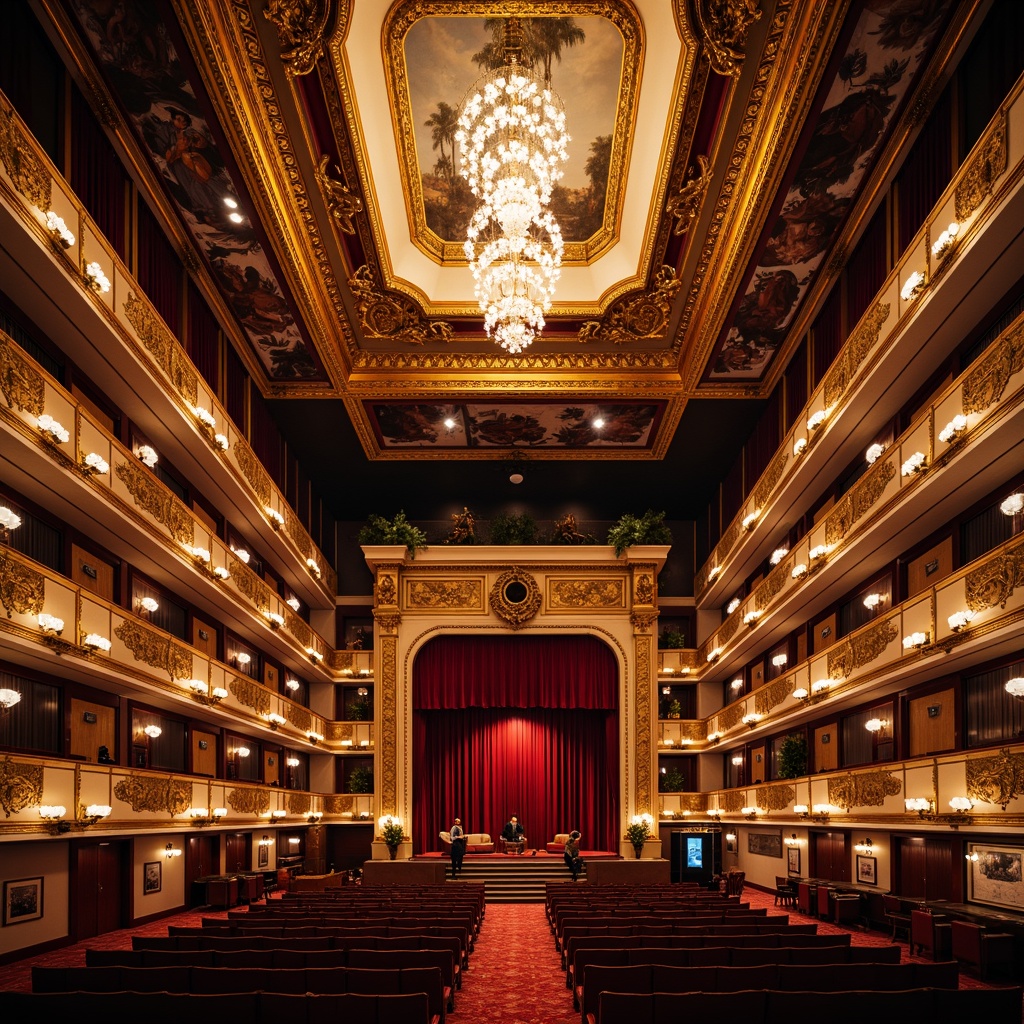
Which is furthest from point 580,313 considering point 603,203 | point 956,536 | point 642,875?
point 642,875

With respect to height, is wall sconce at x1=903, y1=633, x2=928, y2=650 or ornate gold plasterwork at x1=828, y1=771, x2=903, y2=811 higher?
wall sconce at x1=903, y1=633, x2=928, y2=650

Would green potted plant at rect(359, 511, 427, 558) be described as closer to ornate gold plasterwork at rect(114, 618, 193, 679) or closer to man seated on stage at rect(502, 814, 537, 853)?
man seated on stage at rect(502, 814, 537, 853)

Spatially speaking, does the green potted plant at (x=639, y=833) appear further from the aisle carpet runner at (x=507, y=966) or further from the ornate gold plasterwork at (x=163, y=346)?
the ornate gold plasterwork at (x=163, y=346)

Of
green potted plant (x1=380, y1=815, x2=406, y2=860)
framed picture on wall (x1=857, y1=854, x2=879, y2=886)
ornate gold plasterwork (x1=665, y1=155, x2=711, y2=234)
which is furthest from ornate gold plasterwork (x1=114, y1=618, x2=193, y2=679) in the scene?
framed picture on wall (x1=857, y1=854, x2=879, y2=886)

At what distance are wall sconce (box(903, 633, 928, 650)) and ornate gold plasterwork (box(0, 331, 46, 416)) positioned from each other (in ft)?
38.2

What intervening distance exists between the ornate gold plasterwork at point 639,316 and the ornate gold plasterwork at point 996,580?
900cm

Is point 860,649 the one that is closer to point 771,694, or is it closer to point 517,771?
point 771,694

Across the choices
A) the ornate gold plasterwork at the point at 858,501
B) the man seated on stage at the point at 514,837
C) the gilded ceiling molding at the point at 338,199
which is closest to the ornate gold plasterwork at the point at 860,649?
the ornate gold plasterwork at the point at 858,501

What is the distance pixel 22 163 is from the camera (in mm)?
11070

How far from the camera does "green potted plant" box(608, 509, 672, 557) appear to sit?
2798 centimetres

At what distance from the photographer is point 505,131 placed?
1661 cm

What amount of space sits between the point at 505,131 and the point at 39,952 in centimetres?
1362

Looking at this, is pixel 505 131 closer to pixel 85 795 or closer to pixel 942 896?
pixel 85 795

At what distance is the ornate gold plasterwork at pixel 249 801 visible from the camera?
66.8 ft
